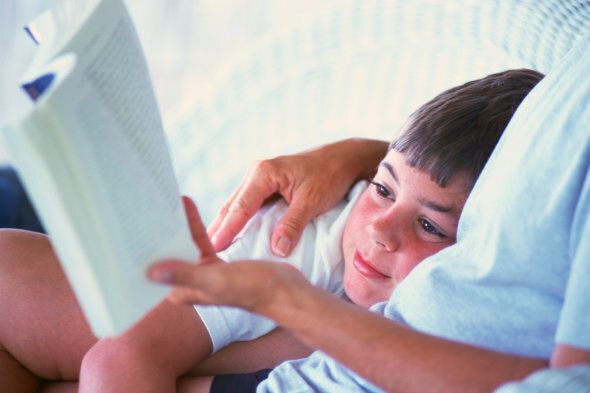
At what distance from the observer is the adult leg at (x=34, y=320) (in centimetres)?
111

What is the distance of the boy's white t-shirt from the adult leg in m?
0.19

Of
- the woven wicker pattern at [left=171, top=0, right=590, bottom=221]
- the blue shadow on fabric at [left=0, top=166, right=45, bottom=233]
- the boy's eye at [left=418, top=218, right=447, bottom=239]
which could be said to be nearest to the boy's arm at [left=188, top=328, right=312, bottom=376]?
the boy's eye at [left=418, top=218, right=447, bottom=239]

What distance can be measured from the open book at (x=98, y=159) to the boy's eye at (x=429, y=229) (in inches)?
19.5

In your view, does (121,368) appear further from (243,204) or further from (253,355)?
(243,204)

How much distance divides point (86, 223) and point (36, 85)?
0.36 ft

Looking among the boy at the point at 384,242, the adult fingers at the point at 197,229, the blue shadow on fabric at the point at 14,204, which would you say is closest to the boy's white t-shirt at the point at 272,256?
the boy at the point at 384,242

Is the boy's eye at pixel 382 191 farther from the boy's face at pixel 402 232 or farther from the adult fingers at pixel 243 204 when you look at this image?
the adult fingers at pixel 243 204

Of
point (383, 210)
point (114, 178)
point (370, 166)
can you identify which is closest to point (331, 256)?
point (383, 210)

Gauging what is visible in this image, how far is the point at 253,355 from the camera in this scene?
1141 mm

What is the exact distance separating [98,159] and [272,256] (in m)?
0.59

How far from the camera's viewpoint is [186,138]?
1562mm

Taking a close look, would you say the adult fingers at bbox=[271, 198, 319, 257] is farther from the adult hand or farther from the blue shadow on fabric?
the blue shadow on fabric

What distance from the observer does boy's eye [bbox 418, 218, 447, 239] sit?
1.13 m

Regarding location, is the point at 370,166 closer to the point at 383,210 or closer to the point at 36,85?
the point at 383,210
